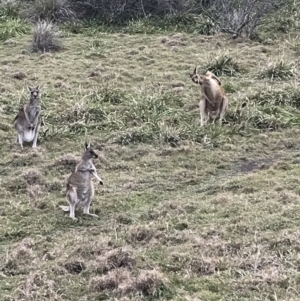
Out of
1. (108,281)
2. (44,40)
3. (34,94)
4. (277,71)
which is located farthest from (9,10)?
(108,281)

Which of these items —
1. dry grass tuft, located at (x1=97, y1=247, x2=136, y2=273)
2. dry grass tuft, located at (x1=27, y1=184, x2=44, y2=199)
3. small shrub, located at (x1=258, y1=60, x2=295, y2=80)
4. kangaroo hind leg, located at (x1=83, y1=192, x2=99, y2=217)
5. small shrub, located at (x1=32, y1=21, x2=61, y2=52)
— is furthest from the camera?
small shrub, located at (x1=32, y1=21, x2=61, y2=52)

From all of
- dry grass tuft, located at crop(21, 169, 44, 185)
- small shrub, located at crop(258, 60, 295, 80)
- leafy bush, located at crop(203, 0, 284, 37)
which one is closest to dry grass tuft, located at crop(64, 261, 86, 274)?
dry grass tuft, located at crop(21, 169, 44, 185)

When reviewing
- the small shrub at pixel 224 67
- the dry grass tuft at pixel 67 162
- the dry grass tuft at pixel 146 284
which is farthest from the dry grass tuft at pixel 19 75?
the dry grass tuft at pixel 146 284

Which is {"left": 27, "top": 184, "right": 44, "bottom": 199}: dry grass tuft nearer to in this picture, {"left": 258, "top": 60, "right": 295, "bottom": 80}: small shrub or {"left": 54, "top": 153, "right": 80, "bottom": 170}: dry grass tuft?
{"left": 54, "top": 153, "right": 80, "bottom": 170}: dry grass tuft

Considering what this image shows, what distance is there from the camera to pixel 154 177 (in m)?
8.47

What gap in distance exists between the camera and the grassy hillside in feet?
18.3

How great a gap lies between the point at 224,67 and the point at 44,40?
4.39m

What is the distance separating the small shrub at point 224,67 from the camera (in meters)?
13.2

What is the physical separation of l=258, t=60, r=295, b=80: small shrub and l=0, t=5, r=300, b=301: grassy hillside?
3 centimetres

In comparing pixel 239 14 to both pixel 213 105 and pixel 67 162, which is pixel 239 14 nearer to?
pixel 213 105

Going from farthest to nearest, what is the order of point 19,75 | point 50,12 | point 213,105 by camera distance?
point 50,12
point 19,75
point 213,105

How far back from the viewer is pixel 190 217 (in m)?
6.94

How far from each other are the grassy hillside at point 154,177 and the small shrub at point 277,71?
1.1 inches

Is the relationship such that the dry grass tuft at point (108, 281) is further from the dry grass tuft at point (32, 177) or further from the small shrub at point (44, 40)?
the small shrub at point (44, 40)
